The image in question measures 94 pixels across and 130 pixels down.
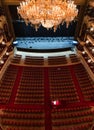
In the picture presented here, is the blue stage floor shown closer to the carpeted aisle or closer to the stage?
the stage

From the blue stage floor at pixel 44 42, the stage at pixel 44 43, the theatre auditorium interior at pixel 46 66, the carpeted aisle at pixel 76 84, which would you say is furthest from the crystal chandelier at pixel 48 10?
the blue stage floor at pixel 44 42

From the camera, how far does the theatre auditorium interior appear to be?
29.0 feet

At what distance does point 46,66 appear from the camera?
16.9 meters

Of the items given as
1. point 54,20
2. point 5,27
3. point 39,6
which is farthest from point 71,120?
point 5,27

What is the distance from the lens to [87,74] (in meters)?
15.0

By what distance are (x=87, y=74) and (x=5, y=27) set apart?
6816mm

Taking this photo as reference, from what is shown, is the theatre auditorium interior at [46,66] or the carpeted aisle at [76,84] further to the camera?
the carpeted aisle at [76,84]

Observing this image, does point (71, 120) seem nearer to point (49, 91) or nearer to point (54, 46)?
point (49, 91)

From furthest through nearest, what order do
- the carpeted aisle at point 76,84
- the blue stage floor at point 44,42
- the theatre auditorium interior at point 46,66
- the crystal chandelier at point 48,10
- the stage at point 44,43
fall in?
1. the blue stage floor at point 44,42
2. the stage at point 44,43
3. the carpeted aisle at point 76,84
4. the theatre auditorium interior at point 46,66
5. the crystal chandelier at point 48,10

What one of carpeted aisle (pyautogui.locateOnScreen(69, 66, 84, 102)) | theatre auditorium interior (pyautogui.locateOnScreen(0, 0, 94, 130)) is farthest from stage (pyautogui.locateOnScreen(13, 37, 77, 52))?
carpeted aisle (pyautogui.locateOnScreen(69, 66, 84, 102))

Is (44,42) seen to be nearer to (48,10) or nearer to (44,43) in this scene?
(44,43)

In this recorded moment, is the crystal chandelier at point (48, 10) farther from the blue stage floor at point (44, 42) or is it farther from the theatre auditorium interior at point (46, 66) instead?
the blue stage floor at point (44, 42)

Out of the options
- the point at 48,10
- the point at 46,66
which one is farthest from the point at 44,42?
the point at 48,10

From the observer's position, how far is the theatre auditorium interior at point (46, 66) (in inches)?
348
